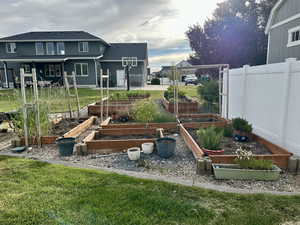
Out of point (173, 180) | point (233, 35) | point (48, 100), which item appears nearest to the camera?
point (173, 180)

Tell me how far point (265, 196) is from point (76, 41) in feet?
84.1

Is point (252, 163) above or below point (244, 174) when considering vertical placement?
above

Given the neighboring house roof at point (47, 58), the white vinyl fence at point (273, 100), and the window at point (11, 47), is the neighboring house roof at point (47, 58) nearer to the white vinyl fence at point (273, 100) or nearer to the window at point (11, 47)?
the window at point (11, 47)

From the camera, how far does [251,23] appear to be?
66.8 ft

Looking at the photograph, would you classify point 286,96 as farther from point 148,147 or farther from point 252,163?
point 148,147

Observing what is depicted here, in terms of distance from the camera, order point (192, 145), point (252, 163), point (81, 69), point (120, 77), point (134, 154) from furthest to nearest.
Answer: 1. point (120, 77)
2. point (81, 69)
3. point (192, 145)
4. point (134, 154)
5. point (252, 163)

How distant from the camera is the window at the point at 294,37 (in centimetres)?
836

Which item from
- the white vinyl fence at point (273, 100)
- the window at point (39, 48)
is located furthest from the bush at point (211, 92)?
the window at point (39, 48)

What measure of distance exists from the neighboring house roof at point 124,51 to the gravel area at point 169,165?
22643mm

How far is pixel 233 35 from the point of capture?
778 inches

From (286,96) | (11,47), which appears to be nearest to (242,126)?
(286,96)

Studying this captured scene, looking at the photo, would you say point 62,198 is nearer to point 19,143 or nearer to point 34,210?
point 34,210

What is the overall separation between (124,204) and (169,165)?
57.4 inches

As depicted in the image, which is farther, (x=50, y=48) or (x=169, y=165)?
(x=50, y=48)
